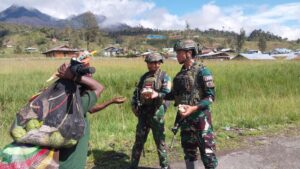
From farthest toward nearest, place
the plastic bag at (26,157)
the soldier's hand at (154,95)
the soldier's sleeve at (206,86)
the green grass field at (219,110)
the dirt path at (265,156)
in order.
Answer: the green grass field at (219,110)
the dirt path at (265,156)
the soldier's hand at (154,95)
the soldier's sleeve at (206,86)
the plastic bag at (26,157)

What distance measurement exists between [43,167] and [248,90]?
33.6 feet

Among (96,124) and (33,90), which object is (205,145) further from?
(33,90)

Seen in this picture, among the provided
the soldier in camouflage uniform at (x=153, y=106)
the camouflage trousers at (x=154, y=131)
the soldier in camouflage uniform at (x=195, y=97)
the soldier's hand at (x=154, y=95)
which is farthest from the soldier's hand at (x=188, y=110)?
the camouflage trousers at (x=154, y=131)

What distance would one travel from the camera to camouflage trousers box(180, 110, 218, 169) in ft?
13.1

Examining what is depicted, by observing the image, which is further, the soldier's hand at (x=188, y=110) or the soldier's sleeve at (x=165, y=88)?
the soldier's sleeve at (x=165, y=88)

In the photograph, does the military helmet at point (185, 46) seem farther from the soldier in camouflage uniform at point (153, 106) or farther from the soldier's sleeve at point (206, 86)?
the soldier in camouflage uniform at point (153, 106)

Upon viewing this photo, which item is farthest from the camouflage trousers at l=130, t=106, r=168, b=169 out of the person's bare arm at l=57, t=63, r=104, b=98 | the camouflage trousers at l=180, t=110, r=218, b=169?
the person's bare arm at l=57, t=63, r=104, b=98

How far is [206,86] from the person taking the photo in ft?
12.9

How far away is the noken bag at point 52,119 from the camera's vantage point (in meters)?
2.57

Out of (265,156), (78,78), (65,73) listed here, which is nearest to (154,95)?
(78,78)

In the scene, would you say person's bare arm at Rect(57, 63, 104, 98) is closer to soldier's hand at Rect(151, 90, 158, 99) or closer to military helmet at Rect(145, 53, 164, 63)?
soldier's hand at Rect(151, 90, 158, 99)

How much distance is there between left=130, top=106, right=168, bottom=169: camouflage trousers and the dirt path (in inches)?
13.3

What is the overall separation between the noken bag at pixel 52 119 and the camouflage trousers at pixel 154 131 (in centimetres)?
216

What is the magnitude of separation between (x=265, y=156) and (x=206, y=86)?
2.12 meters
